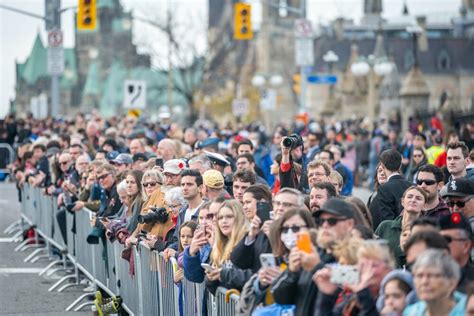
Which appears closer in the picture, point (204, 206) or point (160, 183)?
point (204, 206)

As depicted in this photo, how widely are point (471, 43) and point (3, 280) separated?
114307 millimetres

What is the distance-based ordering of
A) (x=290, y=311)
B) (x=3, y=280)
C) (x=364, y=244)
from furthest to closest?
1. (x=3, y=280)
2. (x=290, y=311)
3. (x=364, y=244)

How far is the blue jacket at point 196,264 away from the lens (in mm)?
11000

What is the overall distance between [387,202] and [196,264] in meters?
3.14

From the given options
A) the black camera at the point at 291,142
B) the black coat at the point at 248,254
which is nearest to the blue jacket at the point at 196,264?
the black coat at the point at 248,254

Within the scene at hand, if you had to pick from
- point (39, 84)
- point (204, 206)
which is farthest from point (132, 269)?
point (39, 84)

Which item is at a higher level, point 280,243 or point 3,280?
point 280,243

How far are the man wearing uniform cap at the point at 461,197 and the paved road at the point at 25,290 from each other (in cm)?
640

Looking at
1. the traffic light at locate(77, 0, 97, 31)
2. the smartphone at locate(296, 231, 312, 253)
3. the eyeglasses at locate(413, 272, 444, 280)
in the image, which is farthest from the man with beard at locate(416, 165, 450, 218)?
the traffic light at locate(77, 0, 97, 31)

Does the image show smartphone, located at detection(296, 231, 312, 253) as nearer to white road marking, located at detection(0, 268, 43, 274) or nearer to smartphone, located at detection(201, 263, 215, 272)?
smartphone, located at detection(201, 263, 215, 272)

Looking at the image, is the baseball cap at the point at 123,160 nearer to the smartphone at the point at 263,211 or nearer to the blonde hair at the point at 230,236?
the blonde hair at the point at 230,236

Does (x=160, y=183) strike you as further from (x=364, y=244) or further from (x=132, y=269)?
(x=364, y=244)

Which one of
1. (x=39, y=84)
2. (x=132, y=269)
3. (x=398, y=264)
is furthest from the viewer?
(x=39, y=84)

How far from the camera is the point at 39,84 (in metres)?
173
